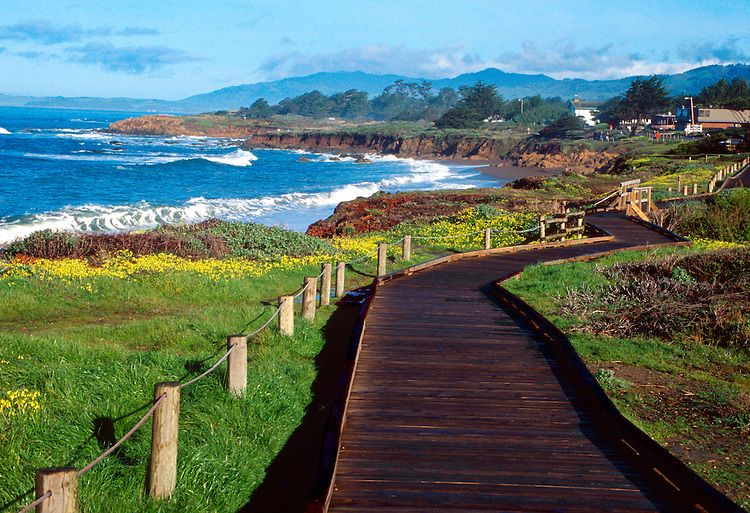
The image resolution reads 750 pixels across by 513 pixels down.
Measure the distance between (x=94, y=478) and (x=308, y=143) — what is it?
134 m

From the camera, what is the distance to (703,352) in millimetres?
10188

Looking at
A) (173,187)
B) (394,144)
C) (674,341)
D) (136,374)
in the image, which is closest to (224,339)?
(136,374)

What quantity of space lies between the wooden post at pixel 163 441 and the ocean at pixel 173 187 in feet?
61.2

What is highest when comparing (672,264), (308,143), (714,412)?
(308,143)

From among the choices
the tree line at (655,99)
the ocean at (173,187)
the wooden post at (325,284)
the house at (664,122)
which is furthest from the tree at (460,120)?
the wooden post at (325,284)

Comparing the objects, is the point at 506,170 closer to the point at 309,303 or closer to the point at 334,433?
the point at 309,303

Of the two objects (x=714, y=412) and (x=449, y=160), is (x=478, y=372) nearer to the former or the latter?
(x=714, y=412)

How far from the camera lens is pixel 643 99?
4569 inches

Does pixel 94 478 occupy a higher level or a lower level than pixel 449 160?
lower

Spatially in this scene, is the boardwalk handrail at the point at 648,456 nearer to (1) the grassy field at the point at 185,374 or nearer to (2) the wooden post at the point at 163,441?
(1) the grassy field at the point at 185,374

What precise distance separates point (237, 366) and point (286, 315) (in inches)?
106

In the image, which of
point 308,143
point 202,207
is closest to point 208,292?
point 202,207

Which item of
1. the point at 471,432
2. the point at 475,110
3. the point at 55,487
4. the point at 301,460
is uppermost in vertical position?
the point at 475,110

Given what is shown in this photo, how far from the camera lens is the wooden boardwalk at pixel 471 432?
5453 millimetres
